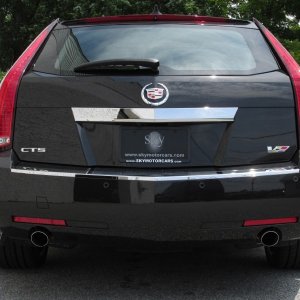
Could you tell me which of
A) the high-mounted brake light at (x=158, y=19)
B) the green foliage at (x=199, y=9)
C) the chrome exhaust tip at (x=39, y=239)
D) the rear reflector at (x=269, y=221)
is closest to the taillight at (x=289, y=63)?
the high-mounted brake light at (x=158, y=19)

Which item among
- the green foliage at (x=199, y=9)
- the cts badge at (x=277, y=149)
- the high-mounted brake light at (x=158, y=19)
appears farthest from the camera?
the green foliage at (x=199, y=9)

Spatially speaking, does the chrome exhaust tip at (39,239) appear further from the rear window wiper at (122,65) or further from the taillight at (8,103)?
the rear window wiper at (122,65)

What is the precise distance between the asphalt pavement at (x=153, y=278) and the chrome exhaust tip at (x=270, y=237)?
19 centimetres

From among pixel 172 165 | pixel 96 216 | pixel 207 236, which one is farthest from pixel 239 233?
pixel 96 216

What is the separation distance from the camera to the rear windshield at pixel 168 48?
3307mm

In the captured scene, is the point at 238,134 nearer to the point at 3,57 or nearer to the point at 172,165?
the point at 172,165

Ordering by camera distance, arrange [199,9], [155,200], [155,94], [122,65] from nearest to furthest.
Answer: [155,200]
[155,94]
[122,65]
[199,9]

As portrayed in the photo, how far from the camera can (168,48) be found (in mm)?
3430

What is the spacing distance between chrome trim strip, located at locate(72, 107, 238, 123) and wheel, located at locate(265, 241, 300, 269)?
1.25 meters

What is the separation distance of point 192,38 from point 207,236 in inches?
49.4

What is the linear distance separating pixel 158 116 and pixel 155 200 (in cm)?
46

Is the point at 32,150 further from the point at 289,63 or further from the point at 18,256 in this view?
the point at 289,63

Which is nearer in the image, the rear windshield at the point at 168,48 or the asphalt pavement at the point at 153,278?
the rear windshield at the point at 168,48

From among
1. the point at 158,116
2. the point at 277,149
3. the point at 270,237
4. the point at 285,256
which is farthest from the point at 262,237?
the point at 158,116
